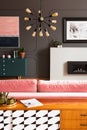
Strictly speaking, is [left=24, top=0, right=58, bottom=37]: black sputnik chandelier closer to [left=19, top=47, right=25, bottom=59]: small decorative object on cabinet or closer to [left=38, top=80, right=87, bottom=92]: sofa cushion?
[left=19, top=47, right=25, bottom=59]: small decorative object on cabinet

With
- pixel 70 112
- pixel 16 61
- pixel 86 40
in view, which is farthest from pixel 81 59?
pixel 70 112

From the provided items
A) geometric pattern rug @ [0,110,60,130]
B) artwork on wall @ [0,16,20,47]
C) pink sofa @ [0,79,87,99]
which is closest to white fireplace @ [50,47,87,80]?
artwork on wall @ [0,16,20,47]

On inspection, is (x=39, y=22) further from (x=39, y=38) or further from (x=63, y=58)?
(x=63, y=58)

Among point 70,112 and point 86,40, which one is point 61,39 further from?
point 70,112

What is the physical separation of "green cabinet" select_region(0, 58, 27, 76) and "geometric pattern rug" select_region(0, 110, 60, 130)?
169 inches

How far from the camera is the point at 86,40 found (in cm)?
683

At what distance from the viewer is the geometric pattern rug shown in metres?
2.48

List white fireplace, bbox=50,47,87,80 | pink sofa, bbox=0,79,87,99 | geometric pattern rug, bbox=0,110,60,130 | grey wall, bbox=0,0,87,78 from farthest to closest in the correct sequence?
grey wall, bbox=0,0,87,78 → white fireplace, bbox=50,47,87,80 → pink sofa, bbox=0,79,87,99 → geometric pattern rug, bbox=0,110,60,130

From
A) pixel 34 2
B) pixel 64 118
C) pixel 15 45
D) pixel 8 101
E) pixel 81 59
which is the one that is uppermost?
pixel 34 2

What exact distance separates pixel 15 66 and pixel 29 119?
14.2 feet

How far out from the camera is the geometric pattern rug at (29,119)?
248cm

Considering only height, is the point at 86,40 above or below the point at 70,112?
above

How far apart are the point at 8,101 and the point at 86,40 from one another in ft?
15.6

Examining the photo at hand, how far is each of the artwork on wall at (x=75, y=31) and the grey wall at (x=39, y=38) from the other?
5.2 inches
